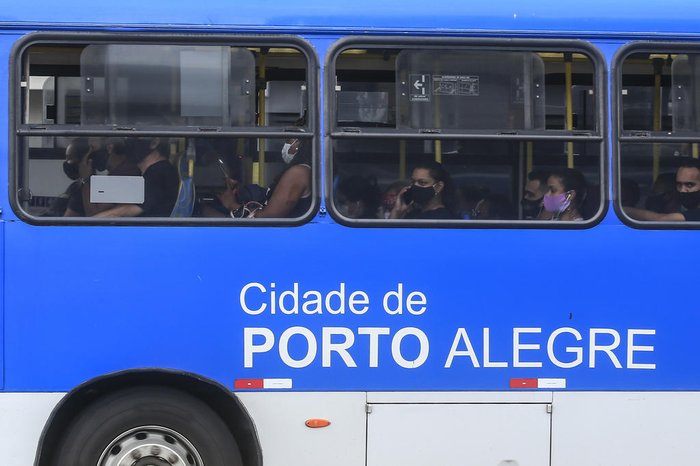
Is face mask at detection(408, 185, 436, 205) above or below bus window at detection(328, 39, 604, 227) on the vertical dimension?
below

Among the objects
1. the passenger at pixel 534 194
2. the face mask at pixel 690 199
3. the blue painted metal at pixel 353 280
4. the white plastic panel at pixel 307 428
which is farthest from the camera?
the face mask at pixel 690 199

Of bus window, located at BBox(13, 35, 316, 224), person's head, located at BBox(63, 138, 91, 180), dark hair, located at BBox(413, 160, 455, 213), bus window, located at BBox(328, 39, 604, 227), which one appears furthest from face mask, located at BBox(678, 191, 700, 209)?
person's head, located at BBox(63, 138, 91, 180)

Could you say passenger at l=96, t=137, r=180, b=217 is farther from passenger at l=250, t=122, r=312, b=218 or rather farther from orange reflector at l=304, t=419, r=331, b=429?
orange reflector at l=304, t=419, r=331, b=429

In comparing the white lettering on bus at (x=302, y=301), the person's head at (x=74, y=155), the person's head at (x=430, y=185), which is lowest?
the white lettering on bus at (x=302, y=301)

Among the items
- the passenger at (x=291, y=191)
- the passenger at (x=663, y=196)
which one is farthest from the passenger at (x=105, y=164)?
the passenger at (x=663, y=196)

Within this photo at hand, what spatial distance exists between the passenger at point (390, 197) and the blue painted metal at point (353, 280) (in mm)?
113

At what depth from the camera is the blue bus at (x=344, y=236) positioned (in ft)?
16.9

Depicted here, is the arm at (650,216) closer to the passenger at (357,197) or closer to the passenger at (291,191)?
the passenger at (357,197)

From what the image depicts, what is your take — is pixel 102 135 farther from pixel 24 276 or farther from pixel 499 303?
pixel 499 303

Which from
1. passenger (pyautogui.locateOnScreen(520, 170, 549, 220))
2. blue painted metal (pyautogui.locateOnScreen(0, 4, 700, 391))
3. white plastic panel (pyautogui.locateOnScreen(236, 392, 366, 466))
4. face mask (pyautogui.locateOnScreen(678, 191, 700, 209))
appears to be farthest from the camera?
face mask (pyautogui.locateOnScreen(678, 191, 700, 209))

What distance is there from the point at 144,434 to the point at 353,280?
1397mm

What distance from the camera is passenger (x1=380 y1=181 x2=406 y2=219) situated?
5.28m

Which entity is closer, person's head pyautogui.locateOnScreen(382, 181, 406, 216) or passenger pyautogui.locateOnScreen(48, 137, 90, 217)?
passenger pyautogui.locateOnScreen(48, 137, 90, 217)

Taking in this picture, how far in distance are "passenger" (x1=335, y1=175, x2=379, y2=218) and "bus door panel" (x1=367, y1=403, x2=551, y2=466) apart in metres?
1.04
